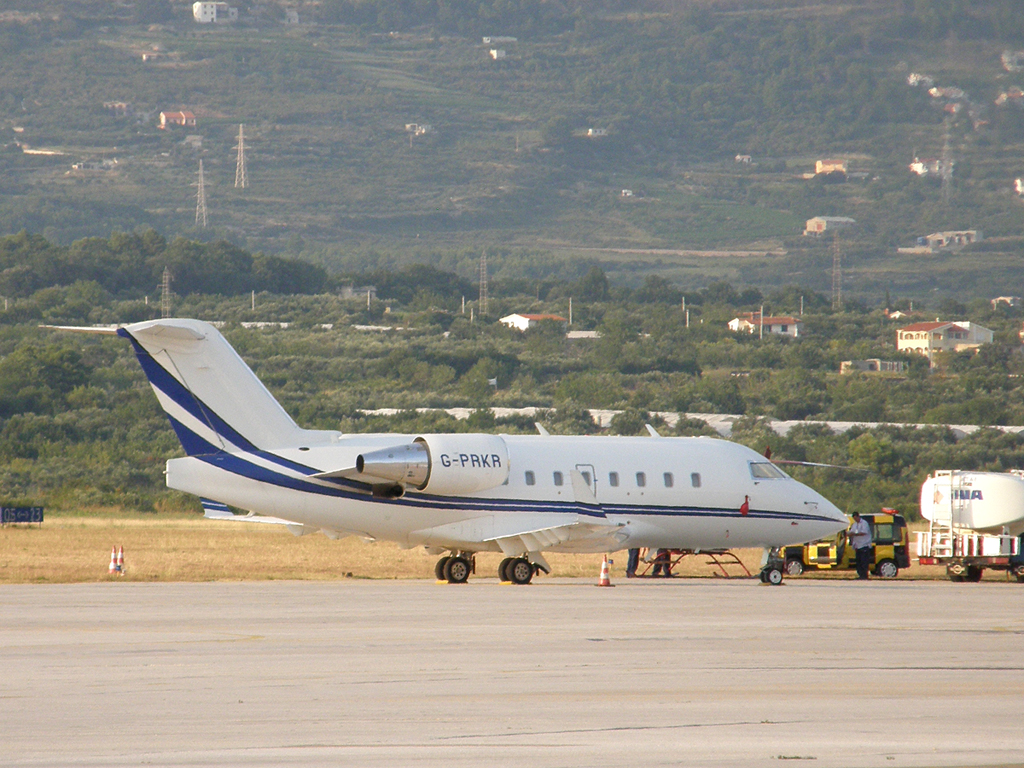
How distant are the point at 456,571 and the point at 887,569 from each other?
11014 mm

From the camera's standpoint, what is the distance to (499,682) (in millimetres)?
15641

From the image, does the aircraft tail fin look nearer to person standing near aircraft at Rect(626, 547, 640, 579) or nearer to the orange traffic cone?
the orange traffic cone

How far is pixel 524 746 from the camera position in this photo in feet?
40.1

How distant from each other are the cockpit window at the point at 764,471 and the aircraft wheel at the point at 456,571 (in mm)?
6568

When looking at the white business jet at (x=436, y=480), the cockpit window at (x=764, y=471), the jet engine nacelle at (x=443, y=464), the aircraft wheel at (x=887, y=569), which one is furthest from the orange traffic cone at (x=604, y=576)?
the aircraft wheel at (x=887, y=569)

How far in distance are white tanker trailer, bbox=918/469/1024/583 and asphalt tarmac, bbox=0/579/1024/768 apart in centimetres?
862

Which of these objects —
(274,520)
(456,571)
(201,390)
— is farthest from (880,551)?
(201,390)

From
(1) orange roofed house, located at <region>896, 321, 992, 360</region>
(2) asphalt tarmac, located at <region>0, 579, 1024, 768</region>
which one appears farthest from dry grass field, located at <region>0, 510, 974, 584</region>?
(1) orange roofed house, located at <region>896, 321, 992, 360</region>

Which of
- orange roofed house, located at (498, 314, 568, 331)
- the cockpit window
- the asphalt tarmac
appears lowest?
the asphalt tarmac

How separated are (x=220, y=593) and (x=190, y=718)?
1311 cm

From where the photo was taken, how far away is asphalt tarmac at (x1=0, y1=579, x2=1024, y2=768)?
12.2 m

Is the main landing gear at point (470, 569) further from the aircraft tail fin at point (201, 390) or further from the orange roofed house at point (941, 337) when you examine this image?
the orange roofed house at point (941, 337)

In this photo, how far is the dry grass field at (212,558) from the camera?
31.7 m

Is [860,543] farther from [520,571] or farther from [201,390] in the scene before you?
[201,390]
